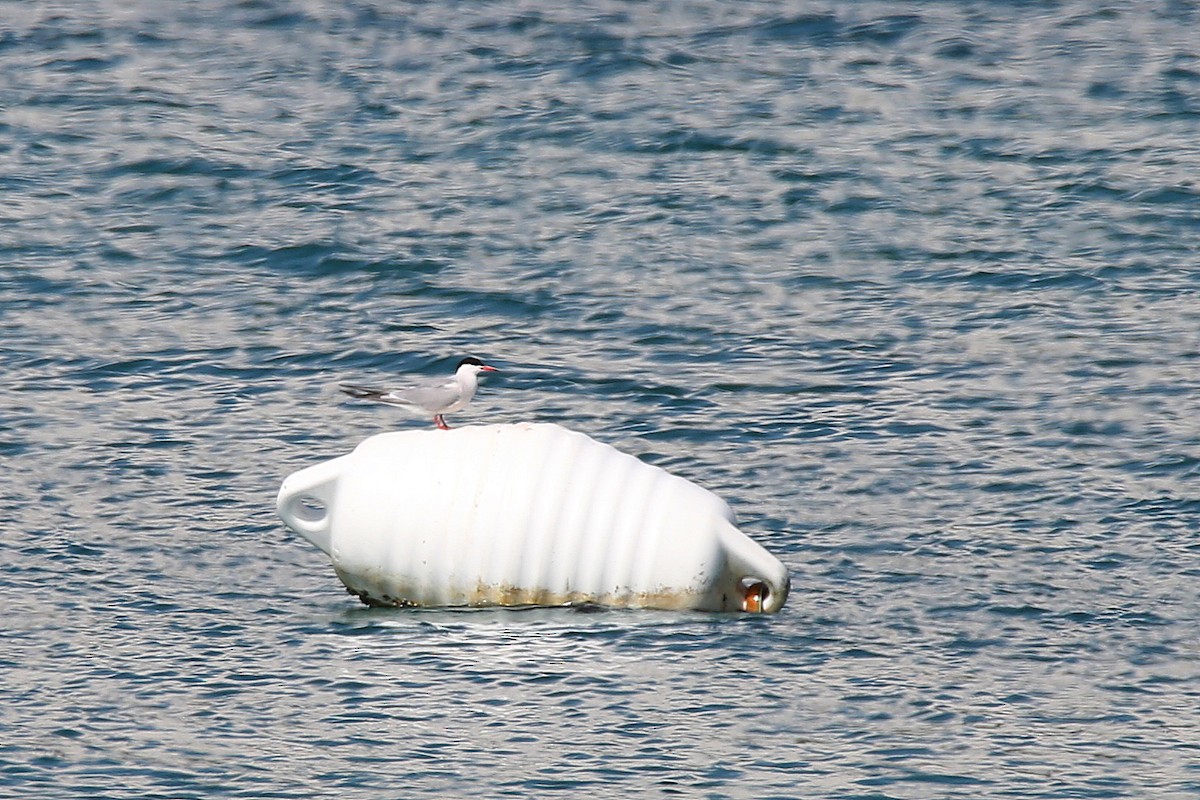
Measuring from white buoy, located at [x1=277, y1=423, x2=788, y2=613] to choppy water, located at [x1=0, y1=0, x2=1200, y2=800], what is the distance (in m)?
0.23

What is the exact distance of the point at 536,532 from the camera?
12.0 m

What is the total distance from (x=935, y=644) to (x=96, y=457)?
255 inches

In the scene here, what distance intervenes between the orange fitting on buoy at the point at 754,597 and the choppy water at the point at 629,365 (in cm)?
37

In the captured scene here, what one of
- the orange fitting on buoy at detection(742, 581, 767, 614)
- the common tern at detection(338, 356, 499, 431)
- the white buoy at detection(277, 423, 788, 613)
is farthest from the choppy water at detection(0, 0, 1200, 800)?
the common tern at detection(338, 356, 499, 431)

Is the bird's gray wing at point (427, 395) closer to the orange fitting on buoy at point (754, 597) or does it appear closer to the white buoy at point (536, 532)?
the white buoy at point (536, 532)

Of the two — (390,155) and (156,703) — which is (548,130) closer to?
(390,155)

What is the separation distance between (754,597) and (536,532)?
1.35 m

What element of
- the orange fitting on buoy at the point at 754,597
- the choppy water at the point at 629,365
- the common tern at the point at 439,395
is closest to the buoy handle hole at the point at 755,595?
the orange fitting on buoy at the point at 754,597

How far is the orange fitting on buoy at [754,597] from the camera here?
12.2 m

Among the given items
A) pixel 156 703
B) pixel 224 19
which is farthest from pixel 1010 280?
pixel 224 19

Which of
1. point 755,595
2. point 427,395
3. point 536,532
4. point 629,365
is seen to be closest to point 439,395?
point 427,395

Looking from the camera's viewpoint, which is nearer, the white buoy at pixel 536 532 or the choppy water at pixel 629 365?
the choppy water at pixel 629 365

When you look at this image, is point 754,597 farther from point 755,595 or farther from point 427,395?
point 427,395

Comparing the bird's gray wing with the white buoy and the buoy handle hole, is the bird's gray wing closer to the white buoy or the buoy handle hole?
the white buoy
